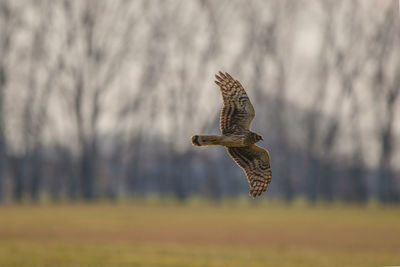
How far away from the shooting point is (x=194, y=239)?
1612 inches

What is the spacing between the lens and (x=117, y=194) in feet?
254

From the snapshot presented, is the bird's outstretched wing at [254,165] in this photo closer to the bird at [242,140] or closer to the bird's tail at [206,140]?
the bird at [242,140]

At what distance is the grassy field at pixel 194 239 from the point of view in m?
32.6

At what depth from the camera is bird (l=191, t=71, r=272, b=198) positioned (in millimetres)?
6266

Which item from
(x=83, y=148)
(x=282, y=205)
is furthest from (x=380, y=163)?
(x=83, y=148)

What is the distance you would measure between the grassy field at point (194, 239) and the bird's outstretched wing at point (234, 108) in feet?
79.1

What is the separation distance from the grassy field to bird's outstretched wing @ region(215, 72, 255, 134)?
79.1ft

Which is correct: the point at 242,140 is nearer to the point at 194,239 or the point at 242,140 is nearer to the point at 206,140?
the point at 206,140

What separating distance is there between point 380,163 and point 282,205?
12135 mm

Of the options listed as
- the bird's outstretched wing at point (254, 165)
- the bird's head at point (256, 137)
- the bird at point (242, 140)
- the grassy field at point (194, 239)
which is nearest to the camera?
the bird's head at point (256, 137)

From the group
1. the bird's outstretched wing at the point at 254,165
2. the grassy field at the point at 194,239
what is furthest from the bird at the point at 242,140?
the grassy field at the point at 194,239

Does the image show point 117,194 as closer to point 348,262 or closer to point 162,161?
point 162,161

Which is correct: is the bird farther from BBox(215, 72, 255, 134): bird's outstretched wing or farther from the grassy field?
the grassy field

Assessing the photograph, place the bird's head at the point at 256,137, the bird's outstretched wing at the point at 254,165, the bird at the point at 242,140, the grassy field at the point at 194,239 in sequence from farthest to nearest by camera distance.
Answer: the grassy field at the point at 194,239
the bird's outstretched wing at the point at 254,165
the bird at the point at 242,140
the bird's head at the point at 256,137
